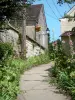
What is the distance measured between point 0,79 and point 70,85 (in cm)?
255

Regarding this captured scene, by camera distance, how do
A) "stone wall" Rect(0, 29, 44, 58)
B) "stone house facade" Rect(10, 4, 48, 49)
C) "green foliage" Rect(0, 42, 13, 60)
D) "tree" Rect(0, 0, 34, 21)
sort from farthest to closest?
1. "stone house facade" Rect(10, 4, 48, 49)
2. "stone wall" Rect(0, 29, 44, 58)
3. "green foliage" Rect(0, 42, 13, 60)
4. "tree" Rect(0, 0, 34, 21)

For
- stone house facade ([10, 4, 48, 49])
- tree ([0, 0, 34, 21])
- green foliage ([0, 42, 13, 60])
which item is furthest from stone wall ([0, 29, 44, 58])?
tree ([0, 0, 34, 21])

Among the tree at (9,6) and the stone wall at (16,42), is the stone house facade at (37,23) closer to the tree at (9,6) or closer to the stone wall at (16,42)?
the stone wall at (16,42)

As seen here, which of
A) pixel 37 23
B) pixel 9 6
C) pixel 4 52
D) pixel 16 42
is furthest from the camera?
pixel 37 23

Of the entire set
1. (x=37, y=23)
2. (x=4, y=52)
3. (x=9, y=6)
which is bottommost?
(x=4, y=52)

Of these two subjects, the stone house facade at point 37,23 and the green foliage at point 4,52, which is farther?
the stone house facade at point 37,23

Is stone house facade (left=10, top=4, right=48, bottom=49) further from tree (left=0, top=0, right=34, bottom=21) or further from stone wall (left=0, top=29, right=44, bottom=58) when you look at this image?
tree (left=0, top=0, right=34, bottom=21)

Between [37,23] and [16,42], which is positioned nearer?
[16,42]

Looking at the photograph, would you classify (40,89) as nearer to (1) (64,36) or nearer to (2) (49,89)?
(2) (49,89)

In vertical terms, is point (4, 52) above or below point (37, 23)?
below

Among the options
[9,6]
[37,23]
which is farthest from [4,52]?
[37,23]

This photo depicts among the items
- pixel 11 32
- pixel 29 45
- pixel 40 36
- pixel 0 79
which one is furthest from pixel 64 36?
pixel 40 36

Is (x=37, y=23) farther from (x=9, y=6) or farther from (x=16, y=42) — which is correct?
(x=9, y=6)

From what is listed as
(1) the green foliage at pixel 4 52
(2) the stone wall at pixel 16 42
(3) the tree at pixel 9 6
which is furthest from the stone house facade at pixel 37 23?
(3) the tree at pixel 9 6
